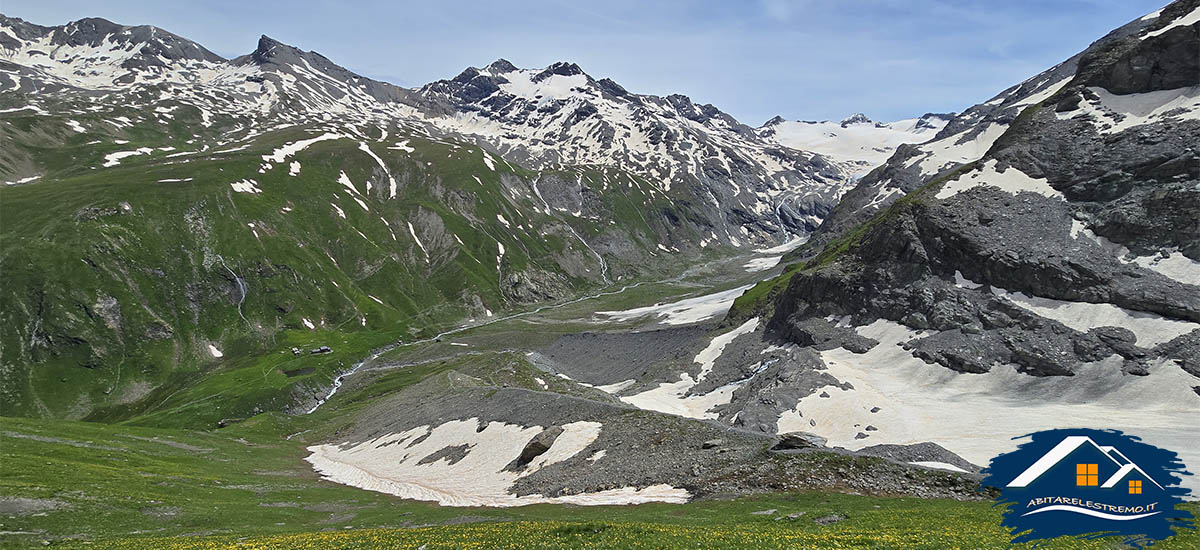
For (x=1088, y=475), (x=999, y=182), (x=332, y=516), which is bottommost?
(x=332, y=516)

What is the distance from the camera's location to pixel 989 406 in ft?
229

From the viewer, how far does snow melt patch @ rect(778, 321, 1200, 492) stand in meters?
57.9

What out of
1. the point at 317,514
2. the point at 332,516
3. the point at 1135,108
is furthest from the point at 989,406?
the point at 317,514

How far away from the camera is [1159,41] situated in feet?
335

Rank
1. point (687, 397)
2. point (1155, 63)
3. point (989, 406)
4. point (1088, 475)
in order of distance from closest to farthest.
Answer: point (1088, 475), point (989, 406), point (687, 397), point (1155, 63)

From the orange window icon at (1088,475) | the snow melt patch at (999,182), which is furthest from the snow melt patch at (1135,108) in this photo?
the orange window icon at (1088,475)

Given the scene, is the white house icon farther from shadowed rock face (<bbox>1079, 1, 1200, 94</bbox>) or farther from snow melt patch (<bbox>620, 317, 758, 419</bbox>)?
shadowed rock face (<bbox>1079, 1, 1200, 94</bbox>)

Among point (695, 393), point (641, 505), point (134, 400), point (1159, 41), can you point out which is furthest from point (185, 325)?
point (1159, 41)

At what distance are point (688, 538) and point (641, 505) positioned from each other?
17368 millimetres

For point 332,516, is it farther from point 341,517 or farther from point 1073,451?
point 1073,451

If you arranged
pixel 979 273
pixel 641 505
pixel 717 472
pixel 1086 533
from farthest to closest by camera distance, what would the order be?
pixel 979 273 → pixel 717 472 → pixel 641 505 → pixel 1086 533

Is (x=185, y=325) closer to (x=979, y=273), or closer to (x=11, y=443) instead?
(x=11, y=443)

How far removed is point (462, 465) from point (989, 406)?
206 ft

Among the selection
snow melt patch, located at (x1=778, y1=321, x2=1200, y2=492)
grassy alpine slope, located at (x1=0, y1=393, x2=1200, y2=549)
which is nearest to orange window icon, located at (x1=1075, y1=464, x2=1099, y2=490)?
grassy alpine slope, located at (x1=0, y1=393, x2=1200, y2=549)
